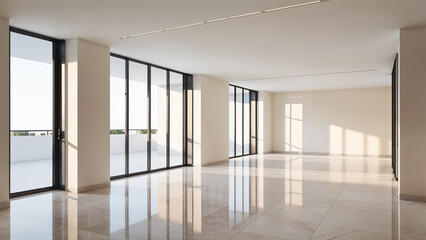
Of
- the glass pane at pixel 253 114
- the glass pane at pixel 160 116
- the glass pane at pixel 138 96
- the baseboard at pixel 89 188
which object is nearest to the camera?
the baseboard at pixel 89 188

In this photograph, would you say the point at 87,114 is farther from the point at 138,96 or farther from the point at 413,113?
the point at 413,113

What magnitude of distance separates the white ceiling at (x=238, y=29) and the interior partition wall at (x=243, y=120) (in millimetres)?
5315

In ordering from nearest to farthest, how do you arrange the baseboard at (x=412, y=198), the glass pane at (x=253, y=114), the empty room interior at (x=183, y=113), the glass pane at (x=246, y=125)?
the empty room interior at (x=183, y=113) < the baseboard at (x=412, y=198) < the glass pane at (x=246, y=125) < the glass pane at (x=253, y=114)

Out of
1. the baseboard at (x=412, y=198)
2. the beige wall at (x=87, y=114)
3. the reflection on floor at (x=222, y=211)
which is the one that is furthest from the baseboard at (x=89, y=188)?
the baseboard at (x=412, y=198)

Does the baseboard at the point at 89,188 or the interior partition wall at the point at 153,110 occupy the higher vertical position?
the interior partition wall at the point at 153,110

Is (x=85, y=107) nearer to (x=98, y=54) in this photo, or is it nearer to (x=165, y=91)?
(x=98, y=54)

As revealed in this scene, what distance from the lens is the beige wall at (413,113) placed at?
5.89 meters

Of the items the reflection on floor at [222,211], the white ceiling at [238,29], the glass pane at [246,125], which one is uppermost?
the white ceiling at [238,29]

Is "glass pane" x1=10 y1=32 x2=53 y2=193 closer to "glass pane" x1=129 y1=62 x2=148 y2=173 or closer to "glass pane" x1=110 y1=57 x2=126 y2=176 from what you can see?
"glass pane" x1=110 y1=57 x2=126 y2=176

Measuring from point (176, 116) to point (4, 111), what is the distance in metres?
6.13

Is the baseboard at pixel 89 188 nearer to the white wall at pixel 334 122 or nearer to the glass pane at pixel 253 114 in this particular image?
the glass pane at pixel 253 114

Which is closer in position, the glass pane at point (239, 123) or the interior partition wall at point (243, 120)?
the interior partition wall at point (243, 120)

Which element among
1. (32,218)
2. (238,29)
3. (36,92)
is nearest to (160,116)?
(36,92)

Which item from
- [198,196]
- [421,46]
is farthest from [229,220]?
[421,46]
